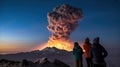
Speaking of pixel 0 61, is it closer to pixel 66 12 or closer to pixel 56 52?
pixel 66 12

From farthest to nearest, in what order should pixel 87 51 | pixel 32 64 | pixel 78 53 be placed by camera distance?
pixel 32 64
pixel 78 53
pixel 87 51

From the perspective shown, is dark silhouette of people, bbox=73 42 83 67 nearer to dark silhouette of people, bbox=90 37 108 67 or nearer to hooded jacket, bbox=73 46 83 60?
hooded jacket, bbox=73 46 83 60

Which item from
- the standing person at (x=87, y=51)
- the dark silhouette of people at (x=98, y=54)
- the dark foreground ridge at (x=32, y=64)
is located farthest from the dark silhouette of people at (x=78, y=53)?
the dark foreground ridge at (x=32, y=64)

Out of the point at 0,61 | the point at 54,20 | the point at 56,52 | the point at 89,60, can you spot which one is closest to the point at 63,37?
the point at 54,20

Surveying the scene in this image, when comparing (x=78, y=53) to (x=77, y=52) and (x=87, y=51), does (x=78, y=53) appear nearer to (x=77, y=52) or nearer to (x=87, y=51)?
(x=77, y=52)

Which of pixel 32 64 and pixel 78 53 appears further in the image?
pixel 32 64

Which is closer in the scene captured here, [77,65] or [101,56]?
[101,56]

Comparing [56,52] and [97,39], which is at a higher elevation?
[56,52]

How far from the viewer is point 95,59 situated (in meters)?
11.1

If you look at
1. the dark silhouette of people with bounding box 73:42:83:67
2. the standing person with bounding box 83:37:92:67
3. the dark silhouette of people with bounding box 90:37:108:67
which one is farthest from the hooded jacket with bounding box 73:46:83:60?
the dark silhouette of people with bounding box 90:37:108:67

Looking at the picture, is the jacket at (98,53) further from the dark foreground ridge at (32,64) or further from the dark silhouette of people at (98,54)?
the dark foreground ridge at (32,64)

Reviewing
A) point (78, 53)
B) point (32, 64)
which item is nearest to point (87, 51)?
point (78, 53)

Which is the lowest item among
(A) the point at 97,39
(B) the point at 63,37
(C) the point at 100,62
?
(C) the point at 100,62

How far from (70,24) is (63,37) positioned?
192 inches
